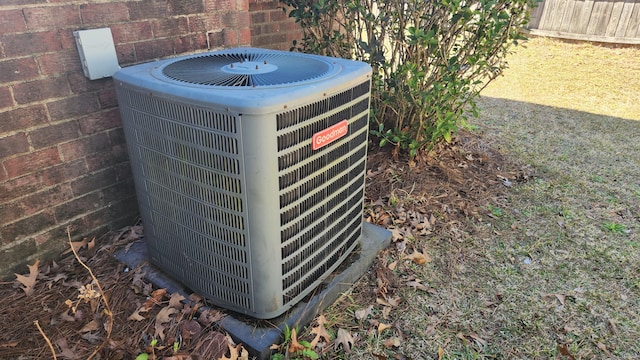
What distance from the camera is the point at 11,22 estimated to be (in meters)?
1.70

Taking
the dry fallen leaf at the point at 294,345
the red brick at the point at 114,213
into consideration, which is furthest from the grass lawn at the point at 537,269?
the red brick at the point at 114,213

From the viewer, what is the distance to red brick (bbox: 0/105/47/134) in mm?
1780

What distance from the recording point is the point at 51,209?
202 centimetres

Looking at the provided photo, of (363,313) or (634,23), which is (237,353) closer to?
(363,313)

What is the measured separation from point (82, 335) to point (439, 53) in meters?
2.71

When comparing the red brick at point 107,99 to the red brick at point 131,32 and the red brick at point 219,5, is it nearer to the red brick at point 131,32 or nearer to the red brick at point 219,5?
the red brick at point 131,32

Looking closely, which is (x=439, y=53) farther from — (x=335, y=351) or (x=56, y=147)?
(x=56, y=147)

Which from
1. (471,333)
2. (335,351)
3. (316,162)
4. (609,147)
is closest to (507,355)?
(471,333)

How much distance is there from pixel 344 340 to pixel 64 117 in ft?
5.44

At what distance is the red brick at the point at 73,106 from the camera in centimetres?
192

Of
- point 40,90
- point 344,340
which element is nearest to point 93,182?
point 40,90

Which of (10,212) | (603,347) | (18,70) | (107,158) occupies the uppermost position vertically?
(18,70)

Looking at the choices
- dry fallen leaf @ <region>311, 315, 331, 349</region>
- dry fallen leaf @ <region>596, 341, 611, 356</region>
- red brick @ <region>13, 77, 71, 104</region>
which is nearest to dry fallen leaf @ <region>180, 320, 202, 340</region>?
dry fallen leaf @ <region>311, 315, 331, 349</region>

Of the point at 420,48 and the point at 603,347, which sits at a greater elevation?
the point at 420,48
